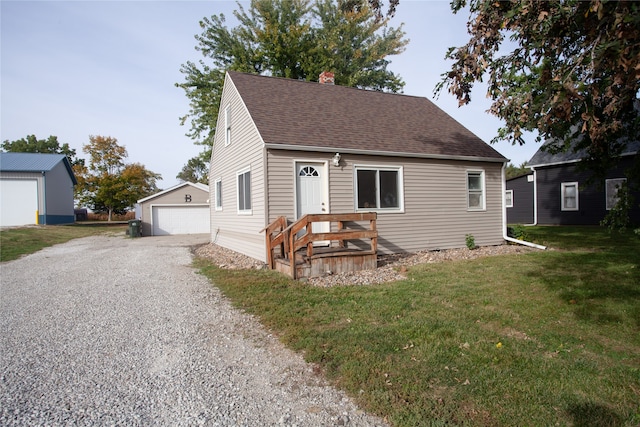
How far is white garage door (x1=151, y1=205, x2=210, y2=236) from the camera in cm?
2400

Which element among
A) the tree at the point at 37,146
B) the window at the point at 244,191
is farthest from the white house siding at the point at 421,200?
the tree at the point at 37,146

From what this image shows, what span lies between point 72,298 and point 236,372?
4718 millimetres

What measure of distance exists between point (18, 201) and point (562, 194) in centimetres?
3332

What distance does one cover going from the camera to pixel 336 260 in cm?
799

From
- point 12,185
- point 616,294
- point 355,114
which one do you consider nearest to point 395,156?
point 355,114

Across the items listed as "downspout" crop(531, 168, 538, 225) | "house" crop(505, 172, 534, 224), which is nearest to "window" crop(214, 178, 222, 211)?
"house" crop(505, 172, 534, 224)

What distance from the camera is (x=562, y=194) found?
19.9 metres

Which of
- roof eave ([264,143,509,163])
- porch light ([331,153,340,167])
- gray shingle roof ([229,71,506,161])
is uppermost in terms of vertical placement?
gray shingle roof ([229,71,506,161])

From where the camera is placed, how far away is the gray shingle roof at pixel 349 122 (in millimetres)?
10164

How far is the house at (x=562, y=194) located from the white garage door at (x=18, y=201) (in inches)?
1235

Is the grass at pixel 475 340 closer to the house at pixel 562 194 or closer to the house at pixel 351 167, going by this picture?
the house at pixel 351 167

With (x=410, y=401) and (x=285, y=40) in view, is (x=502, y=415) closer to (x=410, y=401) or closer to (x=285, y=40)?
(x=410, y=401)

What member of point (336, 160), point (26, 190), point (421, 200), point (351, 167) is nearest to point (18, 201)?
point (26, 190)

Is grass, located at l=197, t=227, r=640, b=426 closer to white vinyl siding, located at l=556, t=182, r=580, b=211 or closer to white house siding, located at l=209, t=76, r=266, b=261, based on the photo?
white house siding, located at l=209, t=76, r=266, b=261
